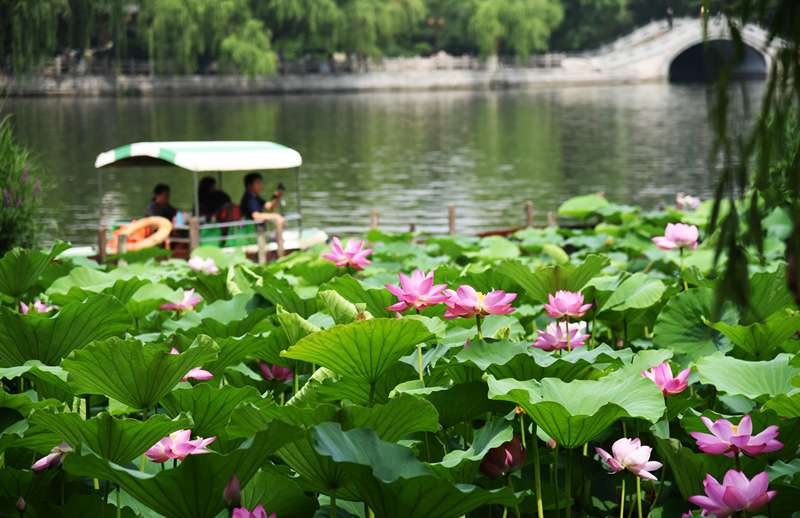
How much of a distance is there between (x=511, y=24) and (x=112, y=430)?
49415 millimetres

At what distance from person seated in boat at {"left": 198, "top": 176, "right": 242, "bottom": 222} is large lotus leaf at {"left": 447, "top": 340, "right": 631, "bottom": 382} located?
7673mm

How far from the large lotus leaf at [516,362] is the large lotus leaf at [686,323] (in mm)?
621

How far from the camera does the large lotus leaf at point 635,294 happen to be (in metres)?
Result: 2.52

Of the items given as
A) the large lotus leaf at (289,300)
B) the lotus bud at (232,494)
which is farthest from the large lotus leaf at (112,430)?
the large lotus leaf at (289,300)

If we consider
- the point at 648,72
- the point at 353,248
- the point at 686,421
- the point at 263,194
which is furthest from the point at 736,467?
the point at 648,72

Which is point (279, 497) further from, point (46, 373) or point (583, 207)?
point (583, 207)

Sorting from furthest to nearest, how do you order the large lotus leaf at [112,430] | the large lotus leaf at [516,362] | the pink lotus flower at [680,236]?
the pink lotus flower at [680,236], the large lotus leaf at [516,362], the large lotus leaf at [112,430]

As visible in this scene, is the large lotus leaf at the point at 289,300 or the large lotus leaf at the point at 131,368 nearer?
the large lotus leaf at the point at 131,368

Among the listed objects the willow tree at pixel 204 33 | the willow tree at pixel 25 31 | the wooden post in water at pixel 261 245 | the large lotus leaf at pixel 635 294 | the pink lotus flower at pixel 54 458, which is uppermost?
the willow tree at pixel 204 33

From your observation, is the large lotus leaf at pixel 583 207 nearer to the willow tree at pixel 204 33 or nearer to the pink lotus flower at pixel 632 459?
the pink lotus flower at pixel 632 459

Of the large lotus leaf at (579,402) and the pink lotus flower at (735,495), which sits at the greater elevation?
the large lotus leaf at (579,402)

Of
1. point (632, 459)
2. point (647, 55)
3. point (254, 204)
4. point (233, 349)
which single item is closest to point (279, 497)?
point (233, 349)

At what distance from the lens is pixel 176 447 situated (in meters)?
1.63

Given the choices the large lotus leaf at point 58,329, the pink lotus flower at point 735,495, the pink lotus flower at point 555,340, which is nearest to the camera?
the pink lotus flower at point 735,495
